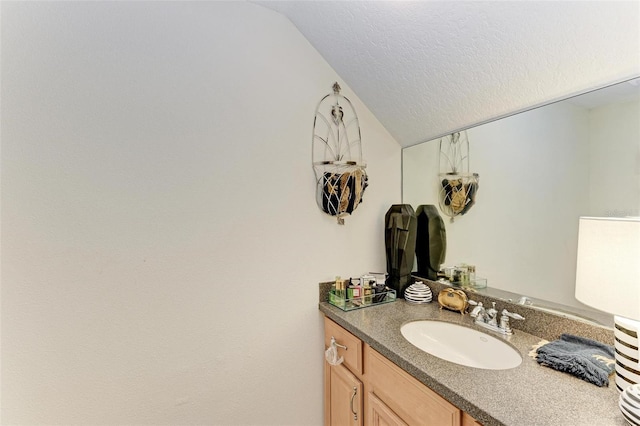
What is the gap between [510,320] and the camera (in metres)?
1.19

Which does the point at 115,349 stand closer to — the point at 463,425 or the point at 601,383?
the point at 463,425

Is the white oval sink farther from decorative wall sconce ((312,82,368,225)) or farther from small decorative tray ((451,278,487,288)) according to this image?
decorative wall sconce ((312,82,368,225))

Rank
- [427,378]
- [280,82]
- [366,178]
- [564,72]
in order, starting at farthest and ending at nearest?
[366,178] → [280,82] → [564,72] → [427,378]

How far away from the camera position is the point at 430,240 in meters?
1.61

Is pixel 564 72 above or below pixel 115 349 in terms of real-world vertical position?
above

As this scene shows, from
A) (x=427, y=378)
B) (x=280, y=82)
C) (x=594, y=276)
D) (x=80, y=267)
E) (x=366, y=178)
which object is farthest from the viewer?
(x=366, y=178)

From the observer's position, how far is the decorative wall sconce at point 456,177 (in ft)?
4.74

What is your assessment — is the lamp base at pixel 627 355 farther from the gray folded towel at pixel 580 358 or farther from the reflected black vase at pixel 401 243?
the reflected black vase at pixel 401 243

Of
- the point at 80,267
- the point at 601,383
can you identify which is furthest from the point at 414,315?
the point at 80,267

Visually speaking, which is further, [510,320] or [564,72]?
[510,320]

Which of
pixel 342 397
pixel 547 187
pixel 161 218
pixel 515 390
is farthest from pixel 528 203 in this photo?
pixel 161 218

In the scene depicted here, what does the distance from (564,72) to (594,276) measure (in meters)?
0.71

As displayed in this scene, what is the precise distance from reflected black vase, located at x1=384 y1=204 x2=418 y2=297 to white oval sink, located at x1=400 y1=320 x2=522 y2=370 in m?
0.34

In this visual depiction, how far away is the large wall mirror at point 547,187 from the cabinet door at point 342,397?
Result: 79cm
